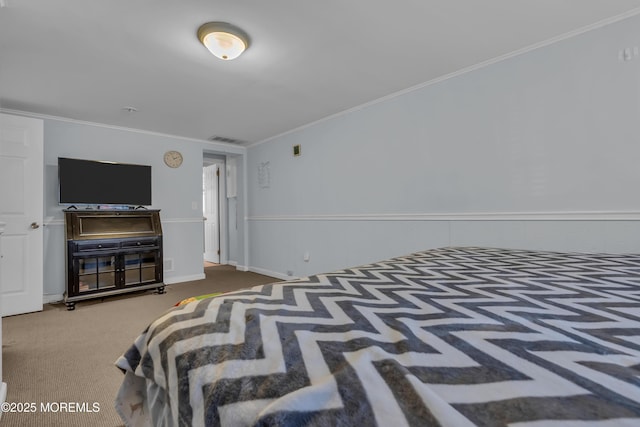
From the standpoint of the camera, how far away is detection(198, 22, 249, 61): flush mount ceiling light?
184 centimetres

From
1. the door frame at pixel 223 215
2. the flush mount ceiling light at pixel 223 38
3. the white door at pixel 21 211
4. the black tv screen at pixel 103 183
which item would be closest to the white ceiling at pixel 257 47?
the flush mount ceiling light at pixel 223 38

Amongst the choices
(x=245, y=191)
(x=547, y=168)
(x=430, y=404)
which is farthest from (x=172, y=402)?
(x=245, y=191)

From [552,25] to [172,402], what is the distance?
2.79m

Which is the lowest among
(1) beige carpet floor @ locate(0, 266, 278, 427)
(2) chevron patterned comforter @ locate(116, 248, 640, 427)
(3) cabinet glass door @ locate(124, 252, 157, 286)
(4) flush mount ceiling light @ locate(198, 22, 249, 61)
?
(1) beige carpet floor @ locate(0, 266, 278, 427)

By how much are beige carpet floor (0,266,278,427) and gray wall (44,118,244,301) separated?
0.70 metres

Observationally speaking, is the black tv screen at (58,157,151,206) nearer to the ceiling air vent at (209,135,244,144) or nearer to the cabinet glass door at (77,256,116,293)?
the cabinet glass door at (77,256,116,293)

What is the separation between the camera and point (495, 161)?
2.32 m

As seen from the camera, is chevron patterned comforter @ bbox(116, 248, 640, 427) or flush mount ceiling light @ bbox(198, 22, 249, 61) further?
flush mount ceiling light @ bbox(198, 22, 249, 61)

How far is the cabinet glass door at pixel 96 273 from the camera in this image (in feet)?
10.6

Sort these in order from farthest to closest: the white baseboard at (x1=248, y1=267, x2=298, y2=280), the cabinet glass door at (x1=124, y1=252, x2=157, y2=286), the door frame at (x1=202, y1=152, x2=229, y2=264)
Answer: the door frame at (x1=202, y1=152, x2=229, y2=264), the white baseboard at (x1=248, y1=267, x2=298, y2=280), the cabinet glass door at (x1=124, y1=252, x2=157, y2=286)

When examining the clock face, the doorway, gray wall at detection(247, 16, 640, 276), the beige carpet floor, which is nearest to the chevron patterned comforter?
the beige carpet floor

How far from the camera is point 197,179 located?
4535 mm

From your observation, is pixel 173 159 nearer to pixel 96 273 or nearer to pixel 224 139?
pixel 224 139

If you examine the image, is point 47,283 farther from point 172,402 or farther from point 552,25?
point 552,25
